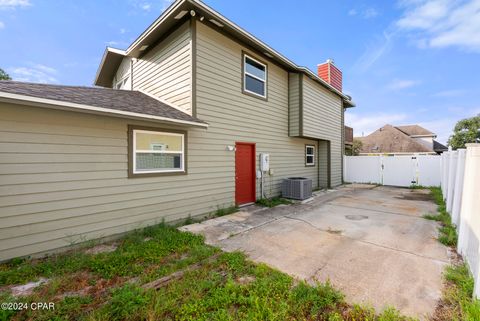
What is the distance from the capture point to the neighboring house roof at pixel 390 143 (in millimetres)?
28680

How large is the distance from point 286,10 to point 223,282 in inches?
434

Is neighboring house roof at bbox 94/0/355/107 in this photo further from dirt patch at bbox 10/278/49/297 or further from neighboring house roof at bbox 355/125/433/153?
neighboring house roof at bbox 355/125/433/153

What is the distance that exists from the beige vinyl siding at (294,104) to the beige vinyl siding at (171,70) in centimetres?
490

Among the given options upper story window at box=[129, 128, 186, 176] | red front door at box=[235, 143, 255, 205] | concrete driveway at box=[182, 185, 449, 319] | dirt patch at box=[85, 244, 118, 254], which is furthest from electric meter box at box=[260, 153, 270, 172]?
dirt patch at box=[85, 244, 118, 254]

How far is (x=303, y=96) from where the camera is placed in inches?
352

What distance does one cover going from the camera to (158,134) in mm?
5164

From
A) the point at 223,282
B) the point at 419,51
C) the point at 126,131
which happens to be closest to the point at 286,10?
the point at 419,51

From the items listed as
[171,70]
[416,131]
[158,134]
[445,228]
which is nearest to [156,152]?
[158,134]

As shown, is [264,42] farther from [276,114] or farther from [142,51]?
[142,51]

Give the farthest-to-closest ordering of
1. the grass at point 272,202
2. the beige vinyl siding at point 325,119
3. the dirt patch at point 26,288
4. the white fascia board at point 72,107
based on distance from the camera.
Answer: the beige vinyl siding at point 325,119 < the grass at point 272,202 < the white fascia board at point 72,107 < the dirt patch at point 26,288

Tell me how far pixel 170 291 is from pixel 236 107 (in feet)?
18.0

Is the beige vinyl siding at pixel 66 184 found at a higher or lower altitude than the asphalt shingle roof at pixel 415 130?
lower

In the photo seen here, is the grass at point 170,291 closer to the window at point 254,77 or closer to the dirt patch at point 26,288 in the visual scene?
the dirt patch at point 26,288

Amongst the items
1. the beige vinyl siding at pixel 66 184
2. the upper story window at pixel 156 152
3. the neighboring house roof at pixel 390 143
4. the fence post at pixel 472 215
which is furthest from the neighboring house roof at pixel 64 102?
the neighboring house roof at pixel 390 143
